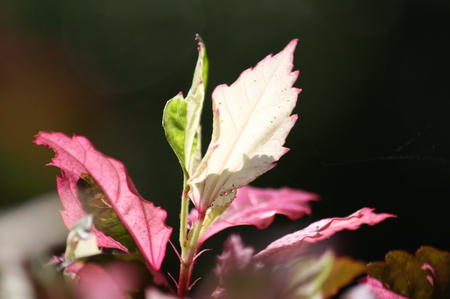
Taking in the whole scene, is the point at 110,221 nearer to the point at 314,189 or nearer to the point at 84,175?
the point at 84,175

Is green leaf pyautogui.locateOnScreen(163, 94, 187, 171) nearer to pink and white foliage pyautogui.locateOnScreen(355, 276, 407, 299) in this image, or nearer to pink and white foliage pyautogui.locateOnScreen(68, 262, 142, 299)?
pink and white foliage pyautogui.locateOnScreen(68, 262, 142, 299)

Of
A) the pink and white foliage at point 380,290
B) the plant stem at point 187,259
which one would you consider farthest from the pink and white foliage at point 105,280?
the pink and white foliage at point 380,290

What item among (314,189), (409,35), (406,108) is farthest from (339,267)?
(409,35)

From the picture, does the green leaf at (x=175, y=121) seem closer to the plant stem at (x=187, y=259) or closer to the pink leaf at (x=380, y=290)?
the plant stem at (x=187, y=259)

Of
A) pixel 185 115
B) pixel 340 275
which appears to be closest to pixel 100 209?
pixel 185 115

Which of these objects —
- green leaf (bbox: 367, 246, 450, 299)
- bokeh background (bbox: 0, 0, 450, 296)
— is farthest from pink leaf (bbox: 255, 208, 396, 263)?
bokeh background (bbox: 0, 0, 450, 296)

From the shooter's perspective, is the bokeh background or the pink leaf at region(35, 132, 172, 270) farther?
the bokeh background

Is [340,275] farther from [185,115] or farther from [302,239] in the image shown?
[185,115]
